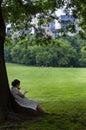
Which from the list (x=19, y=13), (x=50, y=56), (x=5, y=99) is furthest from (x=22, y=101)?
(x=50, y=56)

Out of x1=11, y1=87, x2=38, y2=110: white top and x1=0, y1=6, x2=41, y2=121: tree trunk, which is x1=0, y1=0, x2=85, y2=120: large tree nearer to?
x1=0, y1=6, x2=41, y2=121: tree trunk

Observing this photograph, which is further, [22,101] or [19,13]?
[19,13]

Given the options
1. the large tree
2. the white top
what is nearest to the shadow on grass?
the white top

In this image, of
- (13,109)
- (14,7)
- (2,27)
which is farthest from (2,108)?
(14,7)

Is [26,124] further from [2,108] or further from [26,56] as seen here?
[26,56]

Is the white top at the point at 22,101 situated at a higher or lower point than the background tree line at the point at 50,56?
higher

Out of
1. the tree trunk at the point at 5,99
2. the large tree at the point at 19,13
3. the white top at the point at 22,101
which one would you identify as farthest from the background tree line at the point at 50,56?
the tree trunk at the point at 5,99

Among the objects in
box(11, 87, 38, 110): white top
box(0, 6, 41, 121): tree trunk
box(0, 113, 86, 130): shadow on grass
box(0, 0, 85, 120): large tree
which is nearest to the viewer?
box(0, 113, 86, 130): shadow on grass

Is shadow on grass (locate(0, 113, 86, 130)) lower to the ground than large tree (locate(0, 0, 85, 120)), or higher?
lower

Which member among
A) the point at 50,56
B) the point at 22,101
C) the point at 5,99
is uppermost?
the point at 5,99

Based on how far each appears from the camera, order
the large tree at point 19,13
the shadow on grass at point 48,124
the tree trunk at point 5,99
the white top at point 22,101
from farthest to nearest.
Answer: the white top at point 22,101, the large tree at point 19,13, the tree trunk at point 5,99, the shadow on grass at point 48,124

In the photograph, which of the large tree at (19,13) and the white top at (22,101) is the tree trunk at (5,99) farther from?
the white top at (22,101)

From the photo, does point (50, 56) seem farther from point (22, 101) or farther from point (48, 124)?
point (48, 124)

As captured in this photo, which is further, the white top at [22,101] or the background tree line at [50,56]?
the background tree line at [50,56]
